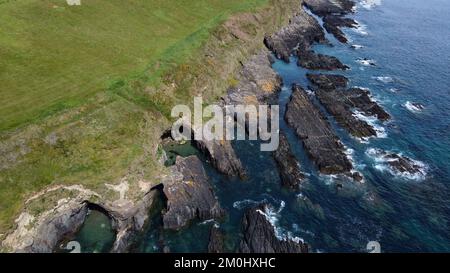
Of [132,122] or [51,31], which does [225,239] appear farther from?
[51,31]

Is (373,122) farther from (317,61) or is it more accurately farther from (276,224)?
(276,224)

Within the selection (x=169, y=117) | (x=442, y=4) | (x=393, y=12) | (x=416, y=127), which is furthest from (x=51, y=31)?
(x=442, y=4)

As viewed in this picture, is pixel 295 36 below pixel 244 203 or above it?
below

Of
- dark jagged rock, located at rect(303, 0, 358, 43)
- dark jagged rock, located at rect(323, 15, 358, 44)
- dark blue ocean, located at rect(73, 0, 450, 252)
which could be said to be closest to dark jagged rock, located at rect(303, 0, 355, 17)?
dark jagged rock, located at rect(303, 0, 358, 43)

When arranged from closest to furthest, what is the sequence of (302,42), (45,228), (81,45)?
(45,228), (81,45), (302,42)

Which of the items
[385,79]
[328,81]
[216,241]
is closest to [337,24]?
[385,79]

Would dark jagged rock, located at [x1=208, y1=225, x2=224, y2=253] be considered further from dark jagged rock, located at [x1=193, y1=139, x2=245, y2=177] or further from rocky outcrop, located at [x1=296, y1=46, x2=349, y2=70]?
rocky outcrop, located at [x1=296, y1=46, x2=349, y2=70]
